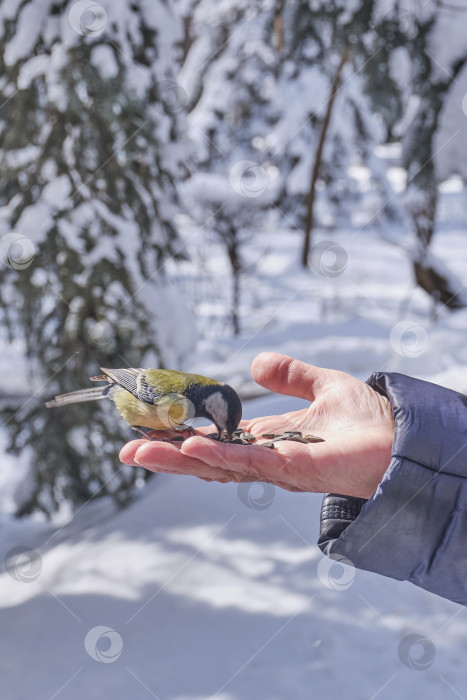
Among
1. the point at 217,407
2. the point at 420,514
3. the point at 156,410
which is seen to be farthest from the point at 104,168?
the point at 420,514

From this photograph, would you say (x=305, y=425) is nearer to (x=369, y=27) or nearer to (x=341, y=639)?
(x=341, y=639)

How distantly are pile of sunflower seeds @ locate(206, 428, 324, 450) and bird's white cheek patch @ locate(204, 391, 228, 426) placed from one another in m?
0.08

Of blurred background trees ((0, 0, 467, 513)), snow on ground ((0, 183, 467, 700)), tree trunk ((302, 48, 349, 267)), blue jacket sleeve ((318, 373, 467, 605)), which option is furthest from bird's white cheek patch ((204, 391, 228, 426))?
tree trunk ((302, 48, 349, 267))

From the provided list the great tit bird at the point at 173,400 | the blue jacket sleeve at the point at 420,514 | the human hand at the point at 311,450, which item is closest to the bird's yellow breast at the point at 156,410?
the great tit bird at the point at 173,400

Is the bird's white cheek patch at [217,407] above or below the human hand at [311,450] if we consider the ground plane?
above

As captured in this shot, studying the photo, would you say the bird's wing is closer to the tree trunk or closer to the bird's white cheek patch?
the bird's white cheek patch

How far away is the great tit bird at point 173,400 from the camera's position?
2.01m

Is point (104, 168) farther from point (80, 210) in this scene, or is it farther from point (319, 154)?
point (319, 154)

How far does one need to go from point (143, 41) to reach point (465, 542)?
393cm

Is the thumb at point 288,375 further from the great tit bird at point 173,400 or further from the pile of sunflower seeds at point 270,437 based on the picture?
the great tit bird at point 173,400

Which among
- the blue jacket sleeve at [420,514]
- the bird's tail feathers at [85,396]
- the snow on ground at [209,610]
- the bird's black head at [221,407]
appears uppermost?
the bird's black head at [221,407]

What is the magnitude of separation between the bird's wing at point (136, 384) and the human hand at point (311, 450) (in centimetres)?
17

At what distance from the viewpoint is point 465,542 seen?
1.68m

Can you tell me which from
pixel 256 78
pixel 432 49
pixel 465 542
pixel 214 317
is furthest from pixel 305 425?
pixel 256 78
